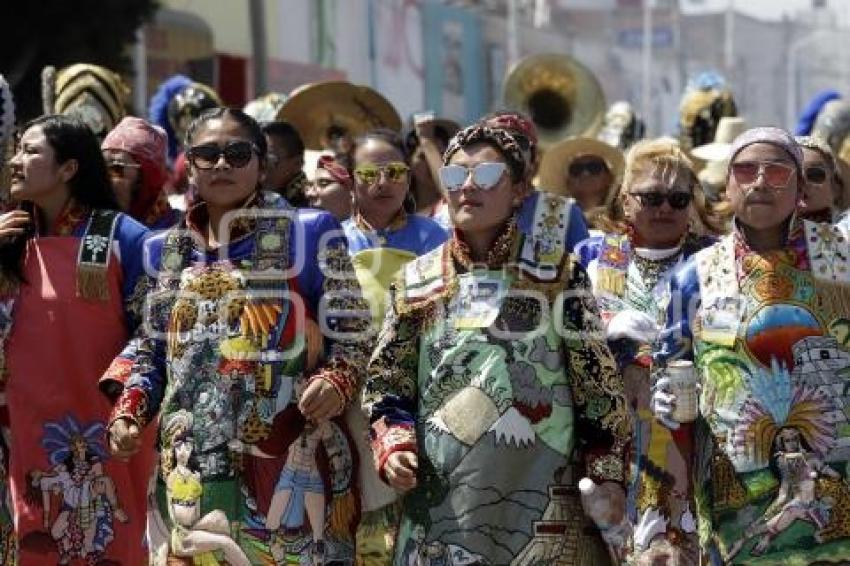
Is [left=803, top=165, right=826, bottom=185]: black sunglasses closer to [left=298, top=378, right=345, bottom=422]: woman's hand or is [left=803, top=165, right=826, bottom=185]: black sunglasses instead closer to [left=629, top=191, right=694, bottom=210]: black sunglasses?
[left=629, top=191, right=694, bottom=210]: black sunglasses

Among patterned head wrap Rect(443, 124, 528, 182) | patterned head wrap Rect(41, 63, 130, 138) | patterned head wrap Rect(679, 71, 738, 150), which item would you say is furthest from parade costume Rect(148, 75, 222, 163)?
patterned head wrap Rect(443, 124, 528, 182)

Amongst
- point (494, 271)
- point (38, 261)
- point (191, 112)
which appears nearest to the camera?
point (494, 271)

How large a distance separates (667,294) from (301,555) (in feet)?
4.32

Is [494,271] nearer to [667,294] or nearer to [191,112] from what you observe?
[667,294]

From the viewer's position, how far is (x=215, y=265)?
20.7 ft

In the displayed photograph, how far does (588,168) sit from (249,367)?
17.3 feet

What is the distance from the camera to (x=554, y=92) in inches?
661

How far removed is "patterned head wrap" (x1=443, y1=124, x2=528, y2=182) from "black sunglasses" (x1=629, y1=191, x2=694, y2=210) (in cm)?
145

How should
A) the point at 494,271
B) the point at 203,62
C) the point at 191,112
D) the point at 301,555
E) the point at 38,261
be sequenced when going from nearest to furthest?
1. the point at 494,271
2. the point at 301,555
3. the point at 38,261
4. the point at 191,112
5. the point at 203,62

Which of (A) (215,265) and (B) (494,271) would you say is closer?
(B) (494,271)

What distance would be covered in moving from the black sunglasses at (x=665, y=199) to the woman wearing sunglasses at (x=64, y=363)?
1.70 m

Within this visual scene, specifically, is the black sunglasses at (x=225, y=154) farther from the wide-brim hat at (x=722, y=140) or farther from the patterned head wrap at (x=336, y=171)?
the wide-brim hat at (x=722, y=140)

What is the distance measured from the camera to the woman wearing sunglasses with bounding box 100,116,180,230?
841 cm

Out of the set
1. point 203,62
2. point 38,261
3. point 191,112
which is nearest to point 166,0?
point 203,62
